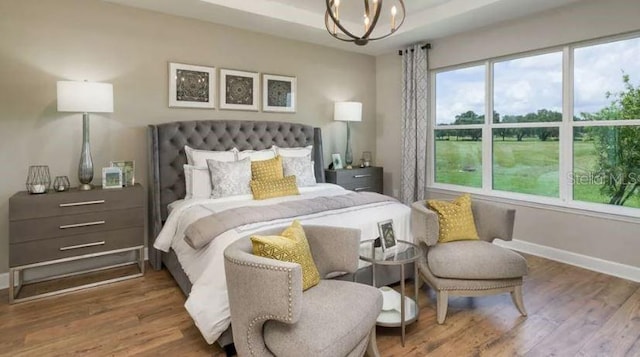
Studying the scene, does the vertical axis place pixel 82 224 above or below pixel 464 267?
above

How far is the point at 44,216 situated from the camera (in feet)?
9.60

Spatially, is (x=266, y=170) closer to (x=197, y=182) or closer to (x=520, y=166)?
(x=197, y=182)

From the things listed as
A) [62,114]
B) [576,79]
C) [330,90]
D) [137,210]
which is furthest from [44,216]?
[576,79]

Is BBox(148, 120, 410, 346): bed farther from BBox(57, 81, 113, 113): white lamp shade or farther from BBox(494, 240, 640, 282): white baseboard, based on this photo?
BBox(494, 240, 640, 282): white baseboard

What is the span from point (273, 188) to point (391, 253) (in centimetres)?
152

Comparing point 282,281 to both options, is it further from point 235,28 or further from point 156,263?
point 235,28

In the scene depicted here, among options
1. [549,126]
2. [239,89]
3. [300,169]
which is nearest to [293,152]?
[300,169]

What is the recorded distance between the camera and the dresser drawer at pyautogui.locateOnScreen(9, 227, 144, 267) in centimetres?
286

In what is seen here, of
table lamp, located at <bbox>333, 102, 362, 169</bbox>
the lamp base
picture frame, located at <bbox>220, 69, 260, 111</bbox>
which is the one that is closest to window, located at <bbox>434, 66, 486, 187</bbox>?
table lamp, located at <bbox>333, 102, 362, 169</bbox>

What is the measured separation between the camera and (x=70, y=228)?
3.04m

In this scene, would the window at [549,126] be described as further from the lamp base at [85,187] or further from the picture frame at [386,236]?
the lamp base at [85,187]

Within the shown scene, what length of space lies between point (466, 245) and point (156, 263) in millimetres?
2870

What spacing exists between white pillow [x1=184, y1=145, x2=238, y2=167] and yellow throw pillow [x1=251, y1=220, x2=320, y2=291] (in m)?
1.96

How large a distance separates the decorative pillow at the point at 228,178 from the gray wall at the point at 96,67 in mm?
832
